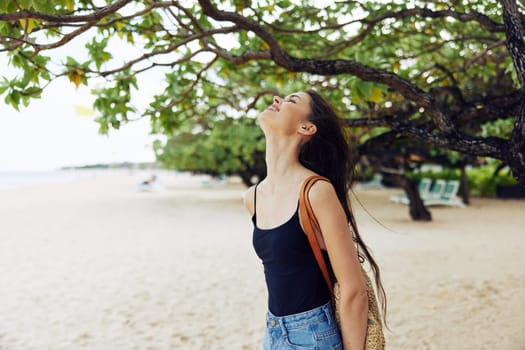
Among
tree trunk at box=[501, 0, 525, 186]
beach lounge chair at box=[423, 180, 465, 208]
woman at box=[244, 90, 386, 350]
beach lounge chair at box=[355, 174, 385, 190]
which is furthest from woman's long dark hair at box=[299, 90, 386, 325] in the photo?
beach lounge chair at box=[355, 174, 385, 190]

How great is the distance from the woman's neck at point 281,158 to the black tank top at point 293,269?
26cm

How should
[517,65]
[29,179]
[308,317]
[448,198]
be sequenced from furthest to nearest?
[29,179], [448,198], [517,65], [308,317]

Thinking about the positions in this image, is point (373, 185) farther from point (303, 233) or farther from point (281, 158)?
point (303, 233)

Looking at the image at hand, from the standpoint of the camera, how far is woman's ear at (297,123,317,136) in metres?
2.04

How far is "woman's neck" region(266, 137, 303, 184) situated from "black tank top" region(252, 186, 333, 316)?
0.86 feet

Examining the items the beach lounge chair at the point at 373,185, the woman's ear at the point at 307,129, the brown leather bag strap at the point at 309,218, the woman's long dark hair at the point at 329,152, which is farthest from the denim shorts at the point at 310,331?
the beach lounge chair at the point at 373,185

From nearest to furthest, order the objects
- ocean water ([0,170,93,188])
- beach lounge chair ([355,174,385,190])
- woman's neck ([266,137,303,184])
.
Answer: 1. woman's neck ([266,137,303,184])
2. beach lounge chair ([355,174,385,190])
3. ocean water ([0,170,93,188])

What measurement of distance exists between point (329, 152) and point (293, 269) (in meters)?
0.60

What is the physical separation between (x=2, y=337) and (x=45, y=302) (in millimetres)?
1402

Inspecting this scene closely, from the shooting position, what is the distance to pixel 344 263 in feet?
5.67

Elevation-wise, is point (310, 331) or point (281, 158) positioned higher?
point (281, 158)

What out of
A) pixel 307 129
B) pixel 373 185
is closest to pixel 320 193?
pixel 307 129

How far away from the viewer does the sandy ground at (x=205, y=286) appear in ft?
17.3

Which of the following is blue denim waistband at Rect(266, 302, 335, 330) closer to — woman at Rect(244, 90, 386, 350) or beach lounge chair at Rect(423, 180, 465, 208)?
woman at Rect(244, 90, 386, 350)
